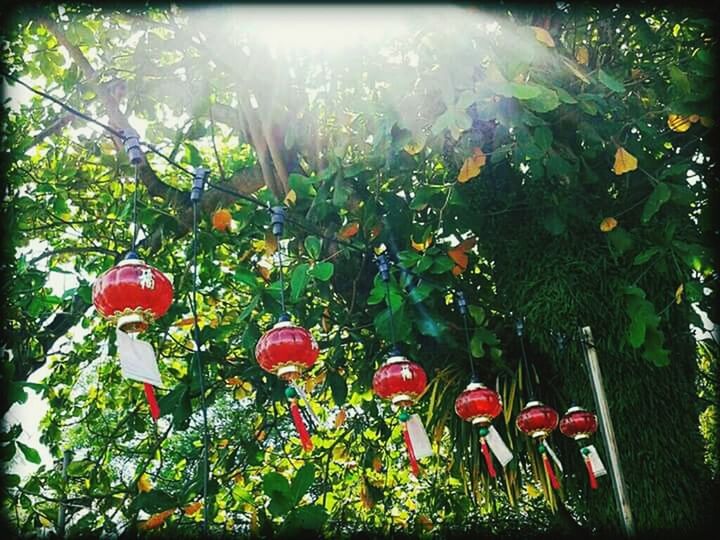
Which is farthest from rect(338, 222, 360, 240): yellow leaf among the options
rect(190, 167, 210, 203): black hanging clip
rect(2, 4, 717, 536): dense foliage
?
rect(190, 167, 210, 203): black hanging clip

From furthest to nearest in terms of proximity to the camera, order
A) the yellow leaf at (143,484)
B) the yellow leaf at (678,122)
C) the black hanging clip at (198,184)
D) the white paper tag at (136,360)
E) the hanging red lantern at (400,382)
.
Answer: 1. the yellow leaf at (143,484)
2. the yellow leaf at (678,122)
3. the hanging red lantern at (400,382)
4. the black hanging clip at (198,184)
5. the white paper tag at (136,360)

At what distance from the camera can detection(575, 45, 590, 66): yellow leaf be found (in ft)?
7.22

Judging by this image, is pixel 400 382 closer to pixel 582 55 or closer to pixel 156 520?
pixel 156 520

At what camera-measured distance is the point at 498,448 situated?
2.09 metres

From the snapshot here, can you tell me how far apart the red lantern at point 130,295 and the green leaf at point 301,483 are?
444 millimetres

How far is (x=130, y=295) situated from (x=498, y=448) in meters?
1.22

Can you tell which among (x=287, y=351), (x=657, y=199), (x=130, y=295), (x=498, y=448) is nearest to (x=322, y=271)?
(x=287, y=351)

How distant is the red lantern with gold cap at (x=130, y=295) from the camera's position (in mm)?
1316

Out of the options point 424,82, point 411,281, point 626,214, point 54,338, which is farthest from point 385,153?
point 54,338

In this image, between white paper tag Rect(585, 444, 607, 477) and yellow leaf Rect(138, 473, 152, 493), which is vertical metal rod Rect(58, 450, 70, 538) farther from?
white paper tag Rect(585, 444, 607, 477)

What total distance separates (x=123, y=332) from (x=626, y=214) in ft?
5.02

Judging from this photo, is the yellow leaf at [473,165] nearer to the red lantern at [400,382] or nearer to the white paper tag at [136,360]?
the red lantern at [400,382]

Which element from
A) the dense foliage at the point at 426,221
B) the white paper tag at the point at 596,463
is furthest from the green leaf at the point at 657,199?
the white paper tag at the point at 596,463

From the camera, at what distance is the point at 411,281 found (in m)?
2.04
